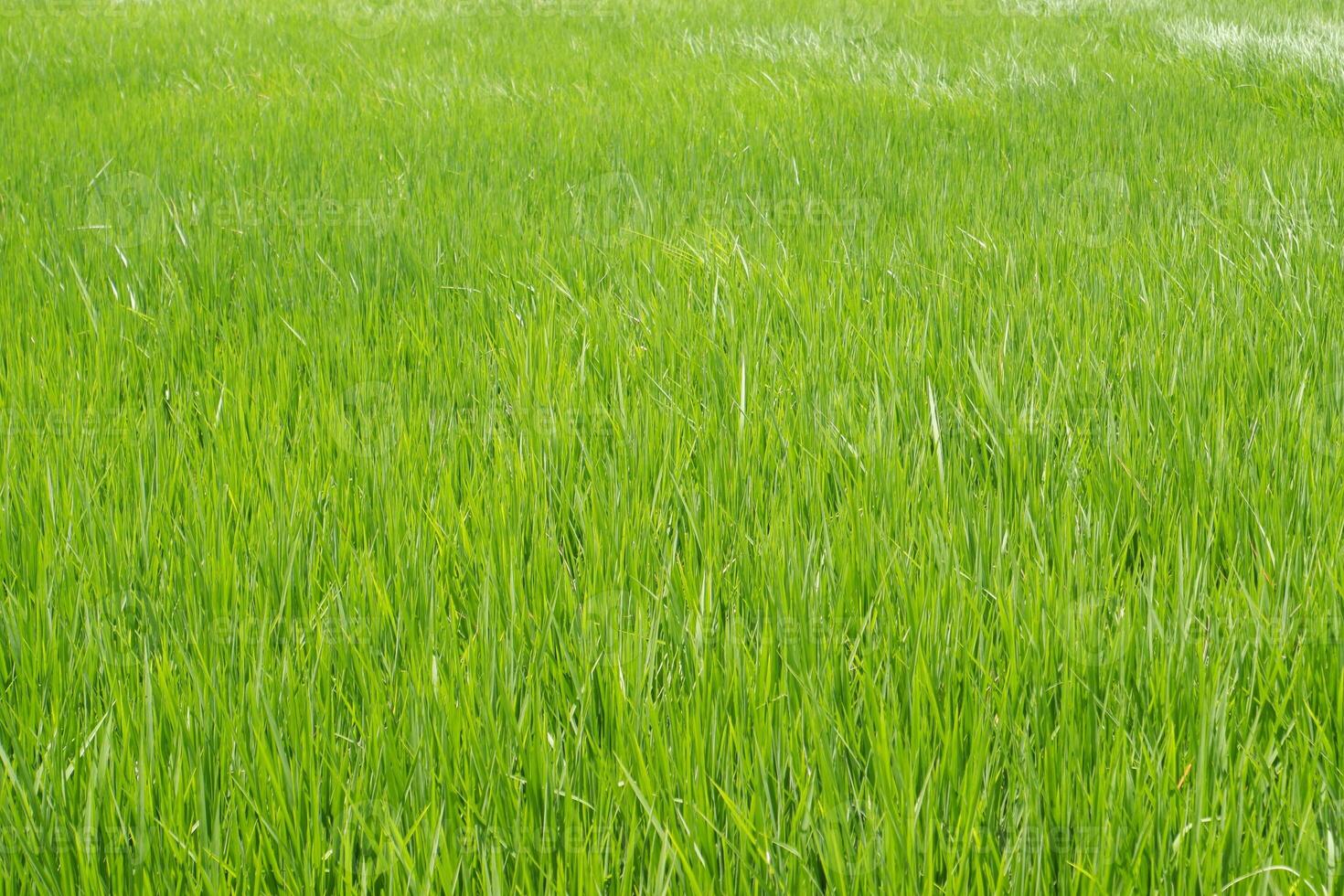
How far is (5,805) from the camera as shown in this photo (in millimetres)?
779

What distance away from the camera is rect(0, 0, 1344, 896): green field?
0.78 m

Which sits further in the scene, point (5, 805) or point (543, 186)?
point (543, 186)

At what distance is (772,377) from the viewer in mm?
1638

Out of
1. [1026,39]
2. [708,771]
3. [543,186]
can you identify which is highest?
[1026,39]

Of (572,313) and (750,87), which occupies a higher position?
(750,87)

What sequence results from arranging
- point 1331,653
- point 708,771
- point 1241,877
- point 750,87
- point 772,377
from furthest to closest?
1. point 750,87
2. point 772,377
3. point 1331,653
4. point 708,771
5. point 1241,877

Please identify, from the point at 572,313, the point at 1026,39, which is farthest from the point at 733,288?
the point at 1026,39

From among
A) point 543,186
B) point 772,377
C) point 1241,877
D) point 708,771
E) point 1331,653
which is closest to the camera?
point 1241,877

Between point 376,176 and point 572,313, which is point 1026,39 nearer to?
point 376,176

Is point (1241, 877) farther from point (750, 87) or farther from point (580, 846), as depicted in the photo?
point (750, 87)

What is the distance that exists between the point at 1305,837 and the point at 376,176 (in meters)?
2.70

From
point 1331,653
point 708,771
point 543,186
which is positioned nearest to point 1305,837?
point 1331,653

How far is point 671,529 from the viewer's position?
4.25 feet

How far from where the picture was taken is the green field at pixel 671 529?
78 centimetres
